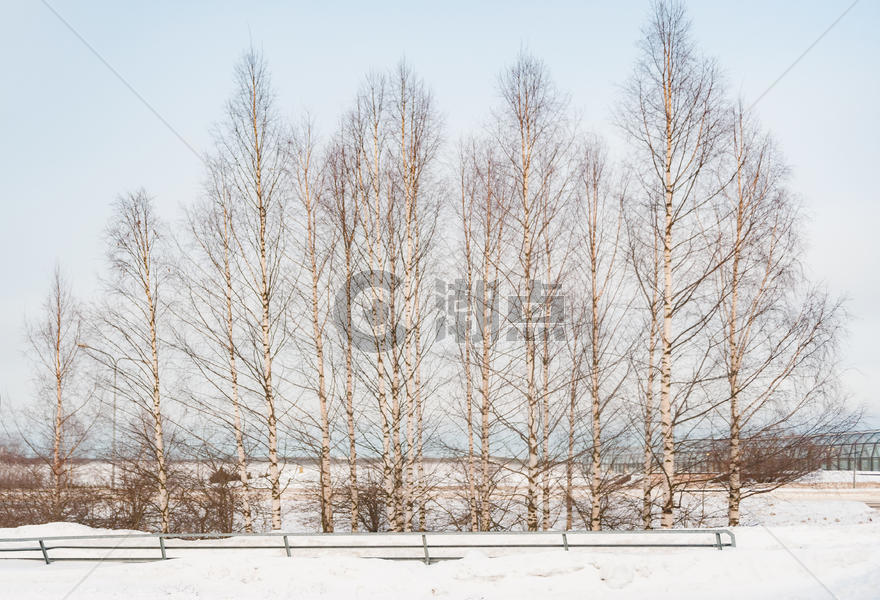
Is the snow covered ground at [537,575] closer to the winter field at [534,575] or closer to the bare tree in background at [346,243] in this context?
the winter field at [534,575]

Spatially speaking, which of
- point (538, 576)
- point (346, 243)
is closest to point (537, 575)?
point (538, 576)

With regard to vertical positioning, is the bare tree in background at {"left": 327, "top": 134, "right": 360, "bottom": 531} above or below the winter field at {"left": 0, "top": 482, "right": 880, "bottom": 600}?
above

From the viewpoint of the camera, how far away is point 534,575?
9.02 metres

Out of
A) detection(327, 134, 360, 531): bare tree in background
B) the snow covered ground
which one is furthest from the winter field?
detection(327, 134, 360, 531): bare tree in background

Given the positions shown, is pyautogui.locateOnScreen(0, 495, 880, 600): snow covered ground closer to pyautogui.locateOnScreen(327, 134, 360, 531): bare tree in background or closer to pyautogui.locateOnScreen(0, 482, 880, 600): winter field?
pyautogui.locateOnScreen(0, 482, 880, 600): winter field

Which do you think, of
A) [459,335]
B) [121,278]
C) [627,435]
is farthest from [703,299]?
[121,278]

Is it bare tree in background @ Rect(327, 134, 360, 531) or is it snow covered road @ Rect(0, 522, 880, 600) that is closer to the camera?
snow covered road @ Rect(0, 522, 880, 600)

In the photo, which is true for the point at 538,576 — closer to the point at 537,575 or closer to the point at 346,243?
the point at 537,575

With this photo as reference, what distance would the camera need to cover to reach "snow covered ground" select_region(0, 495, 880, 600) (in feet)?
26.7

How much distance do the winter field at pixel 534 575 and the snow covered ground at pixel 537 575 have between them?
0.02 meters

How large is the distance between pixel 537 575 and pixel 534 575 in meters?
0.05

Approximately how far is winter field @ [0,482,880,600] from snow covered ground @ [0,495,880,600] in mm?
17

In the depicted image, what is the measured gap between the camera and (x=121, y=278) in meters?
17.0

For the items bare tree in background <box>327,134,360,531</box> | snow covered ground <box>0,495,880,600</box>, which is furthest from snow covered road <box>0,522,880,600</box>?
bare tree in background <box>327,134,360,531</box>
